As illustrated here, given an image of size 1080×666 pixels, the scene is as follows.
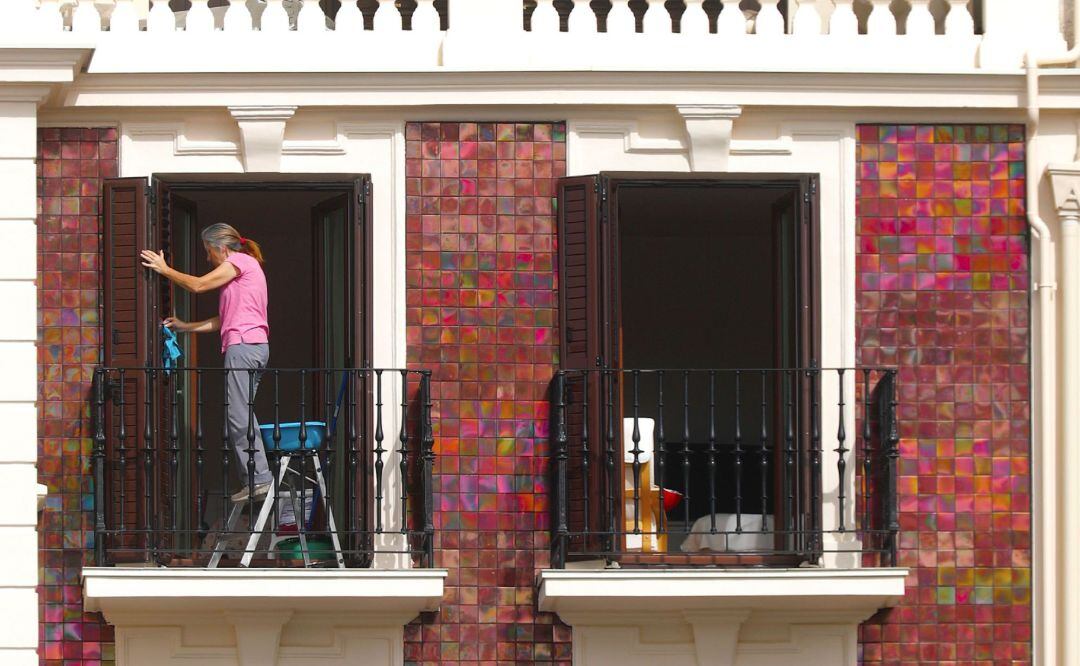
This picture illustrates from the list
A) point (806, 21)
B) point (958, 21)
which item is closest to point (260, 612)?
point (806, 21)

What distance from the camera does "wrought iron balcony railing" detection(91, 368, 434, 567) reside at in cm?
1256

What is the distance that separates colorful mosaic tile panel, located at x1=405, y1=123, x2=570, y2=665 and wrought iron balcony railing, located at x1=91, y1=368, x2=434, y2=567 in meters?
0.24

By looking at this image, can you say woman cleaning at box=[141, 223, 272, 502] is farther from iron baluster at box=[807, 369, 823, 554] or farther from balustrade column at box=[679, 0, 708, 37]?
iron baluster at box=[807, 369, 823, 554]

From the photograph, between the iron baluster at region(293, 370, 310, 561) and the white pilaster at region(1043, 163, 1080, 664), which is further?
the white pilaster at region(1043, 163, 1080, 664)

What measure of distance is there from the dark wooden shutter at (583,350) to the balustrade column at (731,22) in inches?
47.7

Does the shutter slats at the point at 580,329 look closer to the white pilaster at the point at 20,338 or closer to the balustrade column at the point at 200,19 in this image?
the balustrade column at the point at 200,19

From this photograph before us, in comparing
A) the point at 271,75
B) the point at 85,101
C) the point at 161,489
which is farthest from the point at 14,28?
the point at 161,489

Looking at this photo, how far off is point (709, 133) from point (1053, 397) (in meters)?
2.41

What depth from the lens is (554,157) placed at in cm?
1306

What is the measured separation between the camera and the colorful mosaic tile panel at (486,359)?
42.1 ft

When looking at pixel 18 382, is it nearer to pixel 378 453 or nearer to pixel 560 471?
pixel 378 453

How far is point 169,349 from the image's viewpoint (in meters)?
12.9

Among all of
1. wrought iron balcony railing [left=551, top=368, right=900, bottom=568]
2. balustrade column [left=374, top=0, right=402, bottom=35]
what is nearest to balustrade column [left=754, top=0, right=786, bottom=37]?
wrought iron balcony railing [left=551, top=368, right=900, bottom=568]

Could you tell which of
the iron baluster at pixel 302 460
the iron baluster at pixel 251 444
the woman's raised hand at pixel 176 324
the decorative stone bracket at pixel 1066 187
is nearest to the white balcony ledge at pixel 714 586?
the iron baluster at pixel 302 460
